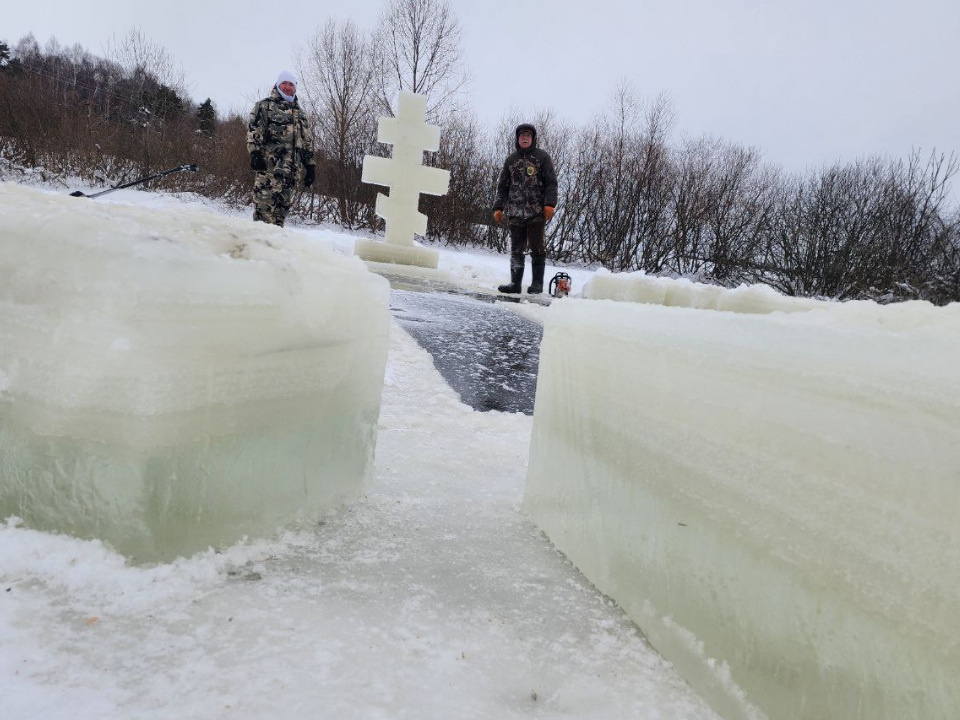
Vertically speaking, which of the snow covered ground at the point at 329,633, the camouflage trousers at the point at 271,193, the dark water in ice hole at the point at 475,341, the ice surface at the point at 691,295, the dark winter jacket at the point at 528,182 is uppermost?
the dark winter jacket at the point at 528,182

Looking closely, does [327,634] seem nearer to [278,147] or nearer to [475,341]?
[475,341]

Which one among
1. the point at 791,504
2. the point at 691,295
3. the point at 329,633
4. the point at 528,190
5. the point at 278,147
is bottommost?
the point at 329,633

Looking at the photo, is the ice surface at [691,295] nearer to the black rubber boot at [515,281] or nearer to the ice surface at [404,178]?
the black rubber boot at [515,281]

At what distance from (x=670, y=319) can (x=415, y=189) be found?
701 cm

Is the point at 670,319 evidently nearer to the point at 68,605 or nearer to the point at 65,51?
the point at 68,605

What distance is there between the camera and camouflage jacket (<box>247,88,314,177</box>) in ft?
20.2

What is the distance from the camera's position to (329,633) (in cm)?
102

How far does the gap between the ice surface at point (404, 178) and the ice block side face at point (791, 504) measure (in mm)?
6719

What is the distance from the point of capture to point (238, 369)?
1205 millimetres

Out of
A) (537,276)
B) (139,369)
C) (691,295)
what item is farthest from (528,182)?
(139,369)

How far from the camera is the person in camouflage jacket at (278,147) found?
618 cm

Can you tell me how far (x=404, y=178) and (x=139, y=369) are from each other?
6.99 meters

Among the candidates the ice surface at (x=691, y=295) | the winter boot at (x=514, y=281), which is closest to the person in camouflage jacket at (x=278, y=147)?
the winter boot at (x=514, y=281)

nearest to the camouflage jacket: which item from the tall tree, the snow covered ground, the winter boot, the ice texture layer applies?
the winter boot
